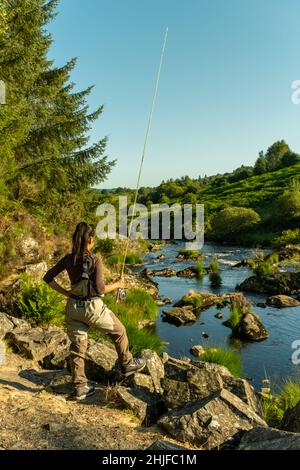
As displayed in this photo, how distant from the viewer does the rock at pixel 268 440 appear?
4.07 metres

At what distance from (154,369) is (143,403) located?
119 cm

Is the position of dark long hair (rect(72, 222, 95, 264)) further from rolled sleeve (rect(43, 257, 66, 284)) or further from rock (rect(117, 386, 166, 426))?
rock (rect(117, 386, 166, 426))

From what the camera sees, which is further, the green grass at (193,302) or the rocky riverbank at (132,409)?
the green grass at (193,302)

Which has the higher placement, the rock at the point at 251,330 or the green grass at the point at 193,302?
the green grass at the point at 193,302

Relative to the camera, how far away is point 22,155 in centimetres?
1984

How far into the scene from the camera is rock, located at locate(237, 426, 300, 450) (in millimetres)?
4066

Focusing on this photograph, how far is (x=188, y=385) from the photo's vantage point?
6055 millimetres

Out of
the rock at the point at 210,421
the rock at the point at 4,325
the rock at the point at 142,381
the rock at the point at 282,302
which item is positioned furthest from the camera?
the rock at the point at 282,302

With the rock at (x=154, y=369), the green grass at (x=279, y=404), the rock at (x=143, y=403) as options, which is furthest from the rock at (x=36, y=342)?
the green grass at (x=279, y=404)

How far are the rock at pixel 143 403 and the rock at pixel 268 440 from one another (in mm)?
1555

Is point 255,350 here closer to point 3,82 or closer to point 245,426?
point 245,426

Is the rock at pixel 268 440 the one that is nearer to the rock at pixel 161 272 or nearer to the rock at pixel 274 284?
the rock at pixel 274 284

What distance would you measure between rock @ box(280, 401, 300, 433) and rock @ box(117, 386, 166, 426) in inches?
69.3

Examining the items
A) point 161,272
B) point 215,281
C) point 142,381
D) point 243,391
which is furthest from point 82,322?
point 161,272
